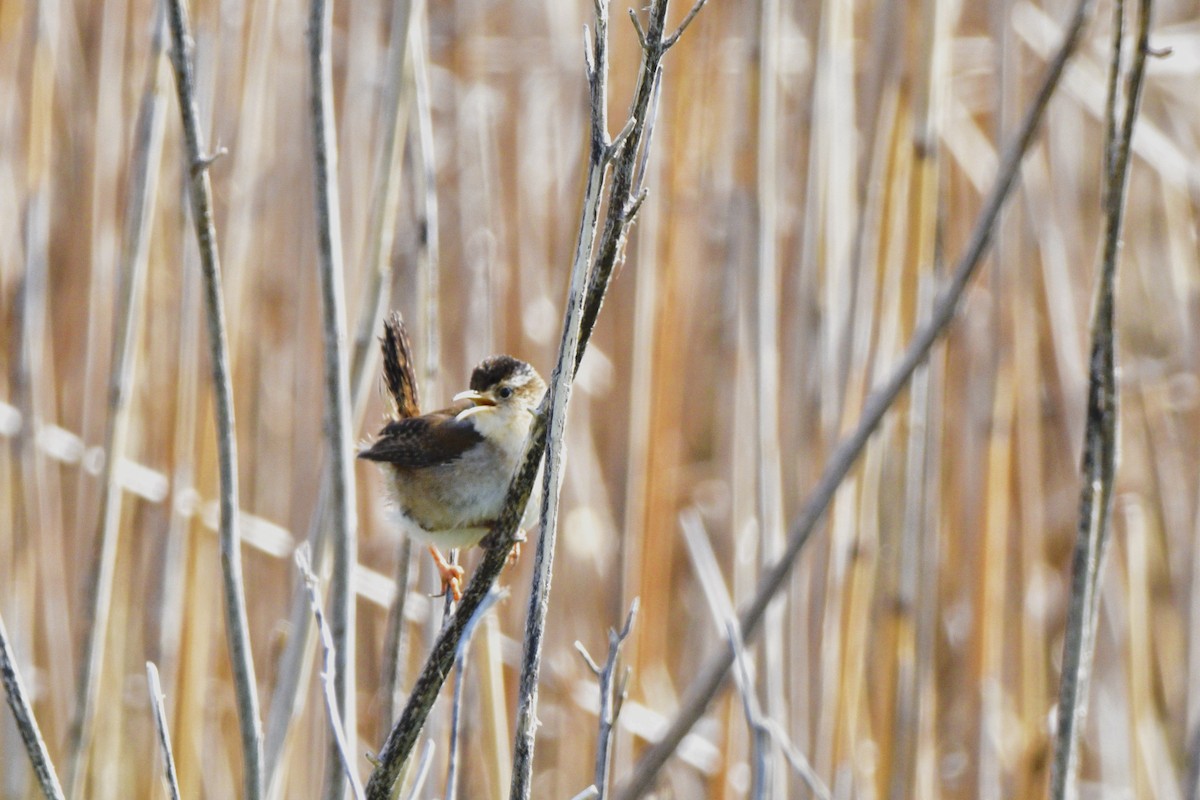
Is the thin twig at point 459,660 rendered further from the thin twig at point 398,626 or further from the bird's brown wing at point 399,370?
the bird's brown wing at point 399,370

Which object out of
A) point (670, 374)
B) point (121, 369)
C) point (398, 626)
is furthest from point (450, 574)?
point (670, 374)

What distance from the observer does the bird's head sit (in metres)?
1.54

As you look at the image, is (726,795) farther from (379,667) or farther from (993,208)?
(993,208)

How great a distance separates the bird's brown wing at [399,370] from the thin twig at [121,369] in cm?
33

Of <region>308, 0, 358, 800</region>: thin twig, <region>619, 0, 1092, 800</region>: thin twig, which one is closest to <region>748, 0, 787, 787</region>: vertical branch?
<region>619, 0, 1092, 800</region>: thin twig

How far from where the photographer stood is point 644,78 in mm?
827

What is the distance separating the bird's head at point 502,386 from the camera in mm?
1540

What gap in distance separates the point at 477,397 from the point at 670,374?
1.58 ft

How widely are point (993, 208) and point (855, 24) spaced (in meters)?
1.53

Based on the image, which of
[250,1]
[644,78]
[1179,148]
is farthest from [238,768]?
[1179,148]

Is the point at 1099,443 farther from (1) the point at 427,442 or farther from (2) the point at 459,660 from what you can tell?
(1) the point at 427,442

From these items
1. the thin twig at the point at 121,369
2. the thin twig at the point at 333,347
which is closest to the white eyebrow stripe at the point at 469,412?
the thin twig at the point at 333,347

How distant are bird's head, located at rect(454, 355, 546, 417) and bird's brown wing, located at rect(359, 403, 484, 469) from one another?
0.04m

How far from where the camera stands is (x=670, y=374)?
6.32 ft
